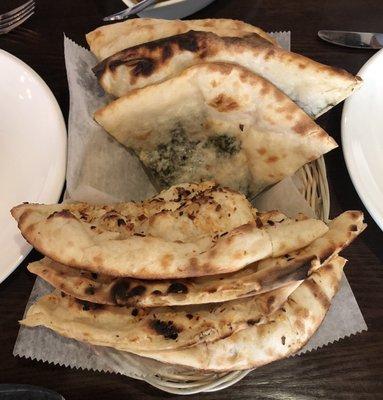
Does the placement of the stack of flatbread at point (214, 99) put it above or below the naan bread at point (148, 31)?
below

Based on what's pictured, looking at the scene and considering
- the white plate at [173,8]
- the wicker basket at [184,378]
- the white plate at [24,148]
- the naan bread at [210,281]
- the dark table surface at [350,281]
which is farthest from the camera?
the white plate at [173,8]

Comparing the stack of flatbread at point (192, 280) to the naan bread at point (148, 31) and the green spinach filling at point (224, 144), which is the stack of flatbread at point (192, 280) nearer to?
the green spinach filling at point (224, 144)

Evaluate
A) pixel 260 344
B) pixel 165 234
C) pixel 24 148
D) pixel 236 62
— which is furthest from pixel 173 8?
pixel 260 344

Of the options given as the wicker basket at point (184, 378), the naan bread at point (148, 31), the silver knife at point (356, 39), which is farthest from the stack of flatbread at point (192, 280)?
the silver knife at point (356, 39)

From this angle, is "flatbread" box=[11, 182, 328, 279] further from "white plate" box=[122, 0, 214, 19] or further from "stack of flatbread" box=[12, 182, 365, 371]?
"white plate" box=[122, 0, 214, 19]

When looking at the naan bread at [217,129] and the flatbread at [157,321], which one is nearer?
the flatbread at [157,321]

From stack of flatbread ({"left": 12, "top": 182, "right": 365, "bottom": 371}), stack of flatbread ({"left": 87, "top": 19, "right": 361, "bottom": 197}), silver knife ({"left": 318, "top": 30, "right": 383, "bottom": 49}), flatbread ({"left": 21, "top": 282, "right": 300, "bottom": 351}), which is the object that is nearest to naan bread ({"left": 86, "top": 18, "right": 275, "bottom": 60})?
stack of flatbread ({"left": 87, "top": 19, "right": 361, "bottom": 197})

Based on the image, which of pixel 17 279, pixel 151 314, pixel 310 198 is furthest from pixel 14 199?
pixel 310 198
